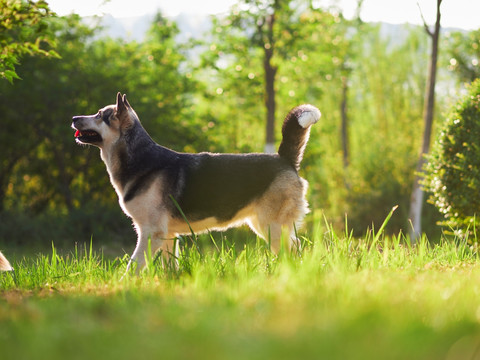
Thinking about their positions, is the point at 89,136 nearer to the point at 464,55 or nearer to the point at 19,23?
the point at 19,23

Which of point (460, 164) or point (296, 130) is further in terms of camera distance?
point (460, 164)

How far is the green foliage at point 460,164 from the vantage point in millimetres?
8250

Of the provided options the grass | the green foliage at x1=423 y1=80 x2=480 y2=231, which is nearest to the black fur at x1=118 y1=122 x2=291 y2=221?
the grass

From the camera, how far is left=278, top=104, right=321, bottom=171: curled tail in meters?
6.45

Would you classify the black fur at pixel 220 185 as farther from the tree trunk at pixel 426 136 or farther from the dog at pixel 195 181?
the tree trunk at pixel 426 136

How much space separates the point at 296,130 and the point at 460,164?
10.1 feet

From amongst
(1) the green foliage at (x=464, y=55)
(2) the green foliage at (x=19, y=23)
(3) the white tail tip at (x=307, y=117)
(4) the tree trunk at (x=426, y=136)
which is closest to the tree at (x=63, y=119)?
(4) the tree trunk at (x=426, y=136)

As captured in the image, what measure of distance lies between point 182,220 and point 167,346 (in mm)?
3628

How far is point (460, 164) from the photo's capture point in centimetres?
835

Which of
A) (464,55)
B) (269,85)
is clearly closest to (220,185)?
(269,85)

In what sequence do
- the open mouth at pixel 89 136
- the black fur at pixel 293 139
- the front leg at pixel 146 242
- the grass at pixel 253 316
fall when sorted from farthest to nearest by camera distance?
the black fur at pixel 293 139, the open mouth at pixel 89 136, the front leg at pixel 146 242, the grass at pixel 253 316

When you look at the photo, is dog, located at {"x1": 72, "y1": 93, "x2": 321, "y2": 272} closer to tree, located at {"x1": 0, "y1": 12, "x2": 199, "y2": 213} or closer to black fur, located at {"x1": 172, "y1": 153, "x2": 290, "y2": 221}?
black fur, located at {"x1": 172, "y1": 153, "x2": 290, "y2": 221}

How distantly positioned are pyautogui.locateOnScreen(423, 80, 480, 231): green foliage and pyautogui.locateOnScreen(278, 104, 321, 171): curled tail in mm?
2838

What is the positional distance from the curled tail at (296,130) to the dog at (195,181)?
0.04 ft
